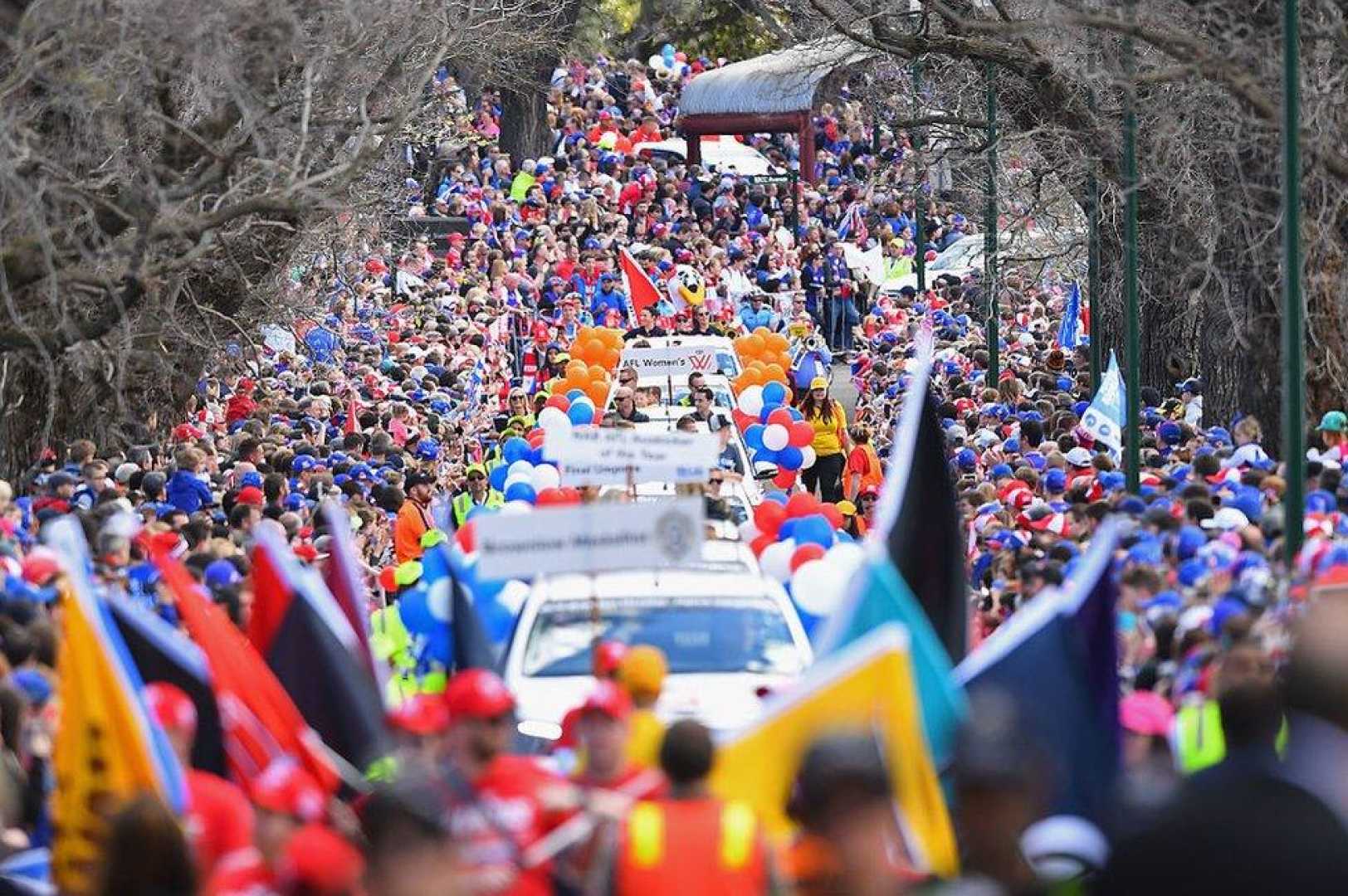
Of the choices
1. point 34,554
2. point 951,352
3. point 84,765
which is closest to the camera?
point 84,765

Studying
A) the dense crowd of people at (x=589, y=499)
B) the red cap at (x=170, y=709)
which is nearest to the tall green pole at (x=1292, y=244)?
the dense crowd of people at (x=589, y=499)

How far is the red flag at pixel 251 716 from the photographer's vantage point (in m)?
9.70

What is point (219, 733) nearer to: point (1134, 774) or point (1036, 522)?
point (1134, 774)

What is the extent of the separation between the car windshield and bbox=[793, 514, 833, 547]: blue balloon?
254cm

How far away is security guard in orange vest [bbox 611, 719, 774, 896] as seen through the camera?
22.9 ft

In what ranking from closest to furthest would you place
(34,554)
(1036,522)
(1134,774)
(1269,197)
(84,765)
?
(84,765), (1134,774), (34,554), (1036,522), (1269,197)

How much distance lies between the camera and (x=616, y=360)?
101ft

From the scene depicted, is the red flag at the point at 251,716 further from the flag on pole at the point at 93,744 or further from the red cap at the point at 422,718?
the flag on pole at the point at 93,744

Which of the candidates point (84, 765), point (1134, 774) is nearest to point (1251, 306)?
point (1134, 774)

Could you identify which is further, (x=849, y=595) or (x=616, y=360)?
(x=616, y=360)

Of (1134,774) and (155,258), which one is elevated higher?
(155,258)

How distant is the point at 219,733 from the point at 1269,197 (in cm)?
1339

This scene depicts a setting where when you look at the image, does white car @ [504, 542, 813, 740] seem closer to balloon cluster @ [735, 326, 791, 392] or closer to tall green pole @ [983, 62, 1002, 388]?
tall green pole @ [983, 62, 1002, 388]

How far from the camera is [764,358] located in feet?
103
